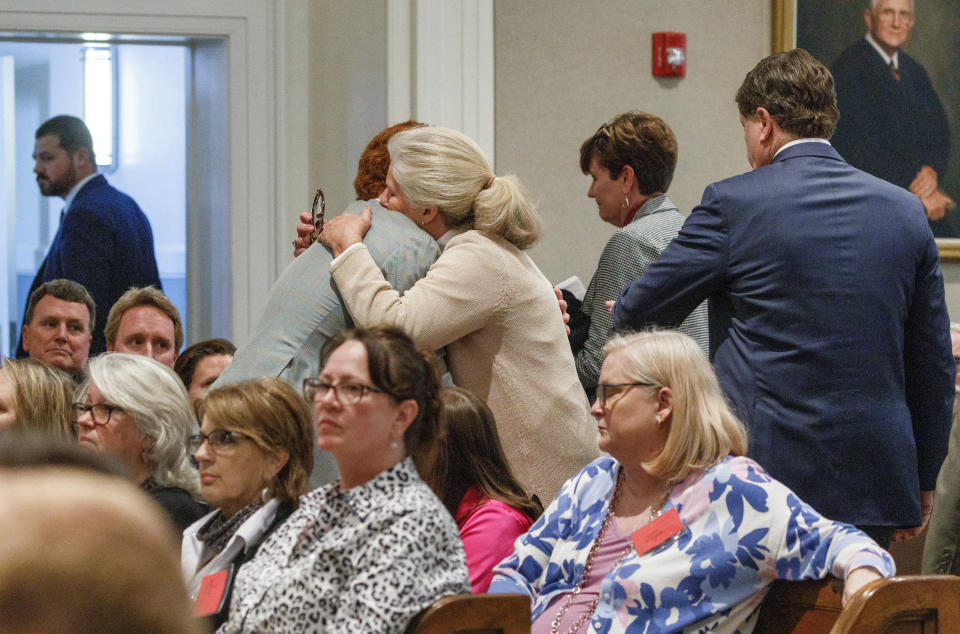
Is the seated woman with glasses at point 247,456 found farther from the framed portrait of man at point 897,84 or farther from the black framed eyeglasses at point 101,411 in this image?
the framed portrait of man at point 897,84

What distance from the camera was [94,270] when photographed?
493 centimetres

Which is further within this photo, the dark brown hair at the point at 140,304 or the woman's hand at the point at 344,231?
the dark brown hair at the point at 140,304

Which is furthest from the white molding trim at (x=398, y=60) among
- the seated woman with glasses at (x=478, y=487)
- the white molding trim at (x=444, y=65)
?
the seated woman with glasses at (x=478, y=487)

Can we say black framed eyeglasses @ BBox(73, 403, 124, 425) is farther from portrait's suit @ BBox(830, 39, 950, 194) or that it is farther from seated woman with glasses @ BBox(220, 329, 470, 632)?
portrait's suit @ BBox(830, 39, 950, 194)

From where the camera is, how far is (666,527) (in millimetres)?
2281

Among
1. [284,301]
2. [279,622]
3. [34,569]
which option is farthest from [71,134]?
[34,569]

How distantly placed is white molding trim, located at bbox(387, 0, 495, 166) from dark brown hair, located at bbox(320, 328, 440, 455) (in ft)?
7.67

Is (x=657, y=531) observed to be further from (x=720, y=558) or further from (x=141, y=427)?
(x=141, y=427)

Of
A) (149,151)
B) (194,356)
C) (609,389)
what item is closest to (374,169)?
(609,389)

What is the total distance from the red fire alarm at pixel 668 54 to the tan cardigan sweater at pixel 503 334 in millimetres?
1930

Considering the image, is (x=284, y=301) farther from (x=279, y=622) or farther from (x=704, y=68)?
(x=704, y=68)

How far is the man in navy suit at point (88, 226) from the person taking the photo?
4934mm

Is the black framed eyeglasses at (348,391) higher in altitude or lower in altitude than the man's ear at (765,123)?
lower

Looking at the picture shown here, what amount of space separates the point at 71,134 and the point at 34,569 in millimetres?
5014
